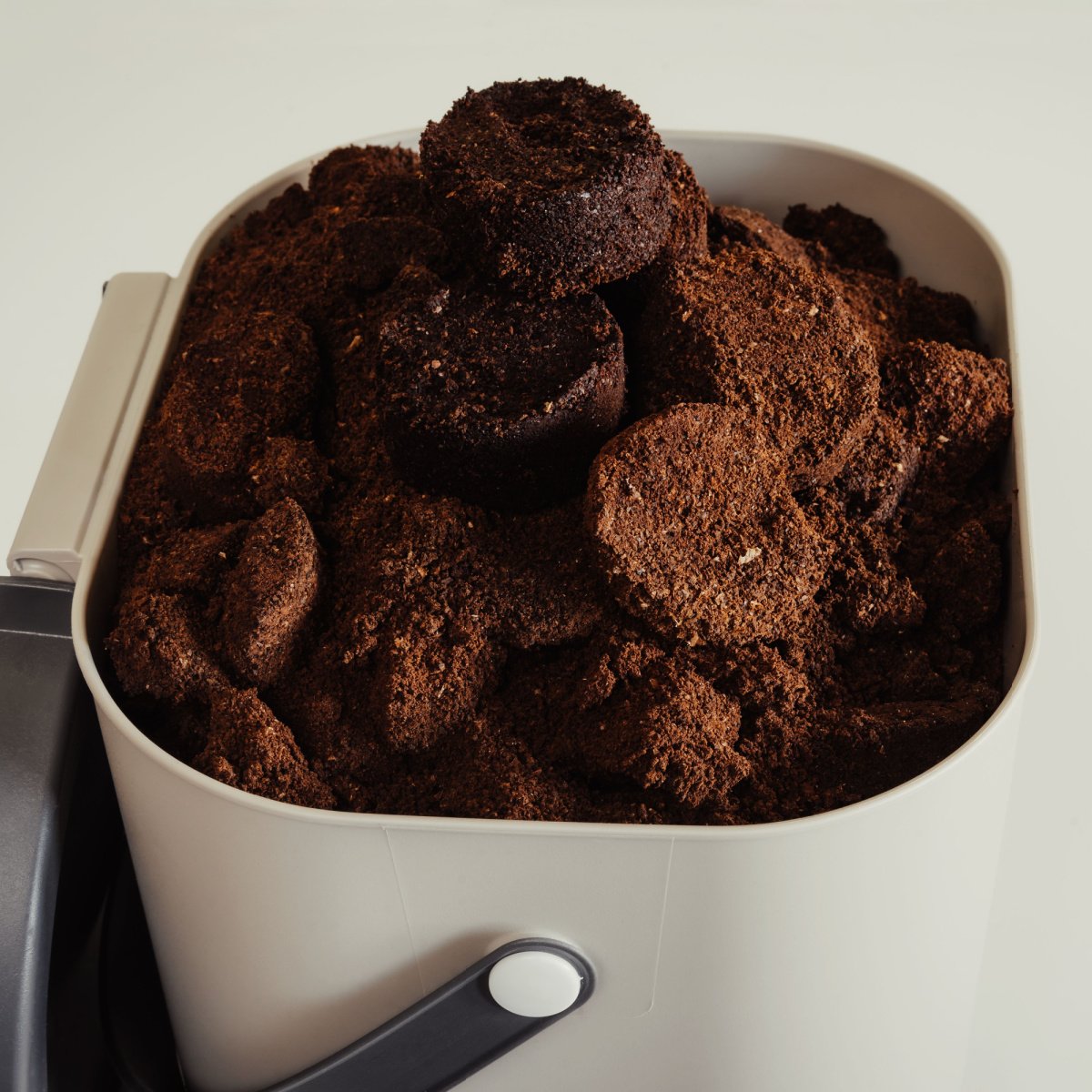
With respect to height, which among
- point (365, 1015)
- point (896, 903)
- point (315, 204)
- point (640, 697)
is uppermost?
point (315, 204)

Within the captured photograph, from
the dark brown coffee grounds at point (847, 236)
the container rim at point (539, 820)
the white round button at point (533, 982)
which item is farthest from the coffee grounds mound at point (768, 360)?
the white round button at point (533, 982)

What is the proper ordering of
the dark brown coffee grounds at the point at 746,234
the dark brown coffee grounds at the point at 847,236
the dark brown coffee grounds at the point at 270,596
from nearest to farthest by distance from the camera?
the dark brown coffee grounds at the point at 270,596 < the dark brown coffee grounds at the point at 746,234 < the dark brown coffee grounds at the point at 847,236

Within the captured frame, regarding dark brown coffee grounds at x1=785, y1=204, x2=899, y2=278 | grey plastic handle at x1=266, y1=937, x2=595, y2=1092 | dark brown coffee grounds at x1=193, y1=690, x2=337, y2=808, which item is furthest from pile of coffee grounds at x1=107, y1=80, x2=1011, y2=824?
dark brown coffee grounds at x1=785, y1=204, x2=899, y2=278

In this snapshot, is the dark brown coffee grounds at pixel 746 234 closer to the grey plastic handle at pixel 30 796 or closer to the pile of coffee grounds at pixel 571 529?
the pile of coffee grounds at pixel 571 529

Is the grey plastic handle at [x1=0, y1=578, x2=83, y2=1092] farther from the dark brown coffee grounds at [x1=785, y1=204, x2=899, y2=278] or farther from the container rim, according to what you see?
the dark brown coffee grounds at [x1=785, y1=204, x2=899, y2=278]

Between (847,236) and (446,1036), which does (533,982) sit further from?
(847,236)

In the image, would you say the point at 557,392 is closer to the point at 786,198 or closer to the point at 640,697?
the point at 640,697


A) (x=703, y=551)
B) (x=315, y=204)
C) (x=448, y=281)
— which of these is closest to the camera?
(x=703, y=551)

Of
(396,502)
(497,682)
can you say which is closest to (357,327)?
(396,502)
